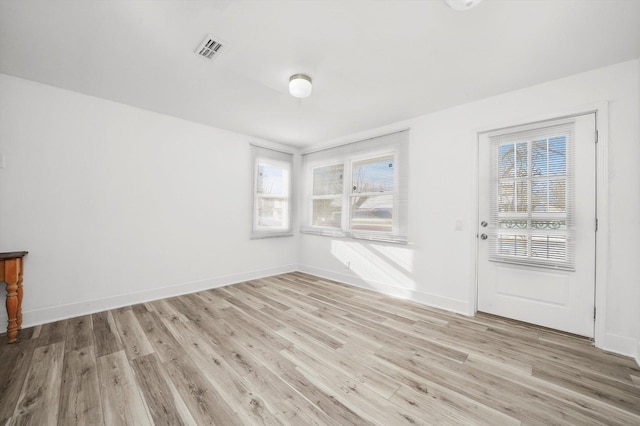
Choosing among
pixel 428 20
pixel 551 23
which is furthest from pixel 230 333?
pixel 551 23

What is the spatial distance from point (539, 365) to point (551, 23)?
259cm

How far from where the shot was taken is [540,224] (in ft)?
8.54

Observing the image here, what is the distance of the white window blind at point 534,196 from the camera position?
2471mm

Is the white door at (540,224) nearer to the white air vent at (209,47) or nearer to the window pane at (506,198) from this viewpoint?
the window pane at (506,198)

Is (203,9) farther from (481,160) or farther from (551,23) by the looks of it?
(481,160)

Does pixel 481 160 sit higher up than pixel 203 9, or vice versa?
pixel 203 9

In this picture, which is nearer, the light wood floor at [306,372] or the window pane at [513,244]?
the light wood floor at [306,372]

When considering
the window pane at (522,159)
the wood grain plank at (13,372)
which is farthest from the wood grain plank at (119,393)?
the window pane at (522,159)

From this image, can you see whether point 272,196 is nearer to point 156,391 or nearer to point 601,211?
point 156,391

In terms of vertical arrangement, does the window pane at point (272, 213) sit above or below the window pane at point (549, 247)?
above

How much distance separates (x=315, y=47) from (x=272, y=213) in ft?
10.6

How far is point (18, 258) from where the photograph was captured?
2289 mm

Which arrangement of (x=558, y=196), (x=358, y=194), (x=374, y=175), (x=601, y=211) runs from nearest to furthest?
(x=601, y=211) → (x=558, y=196) → (x=374, y=175) → (x=358, y=194)

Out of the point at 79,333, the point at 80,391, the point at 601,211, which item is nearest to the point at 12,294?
the point at 79,333
